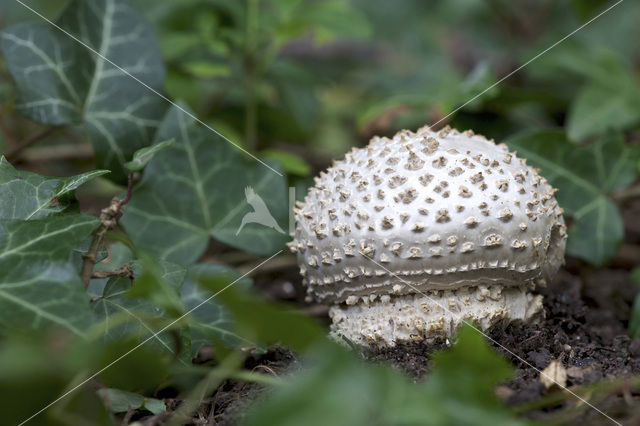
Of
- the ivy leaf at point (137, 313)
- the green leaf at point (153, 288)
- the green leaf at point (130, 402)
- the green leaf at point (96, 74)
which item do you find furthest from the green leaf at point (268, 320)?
the green leaf at point (96, 74)

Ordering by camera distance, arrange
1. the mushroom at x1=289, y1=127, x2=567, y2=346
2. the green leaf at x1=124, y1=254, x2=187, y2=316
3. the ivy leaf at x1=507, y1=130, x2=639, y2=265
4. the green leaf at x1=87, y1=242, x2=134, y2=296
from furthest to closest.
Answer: the ivy leaf at x1=507, y1=130, x2=639, y2=265 → the green leaf at x1=87, y1=242, x2=134, y2=296 → the mushroom at x1=289, y1=127, x2=567, y2=346 → the green leaf at x1=124, y1=254, x2=187, y2=316

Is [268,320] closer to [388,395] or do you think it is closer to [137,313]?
[388,395]

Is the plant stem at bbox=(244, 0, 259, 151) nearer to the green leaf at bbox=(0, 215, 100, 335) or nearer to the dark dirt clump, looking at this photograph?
the dark dirt clump

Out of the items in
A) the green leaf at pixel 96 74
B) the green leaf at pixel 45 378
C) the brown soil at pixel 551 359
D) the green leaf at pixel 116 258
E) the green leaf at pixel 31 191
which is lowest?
the brown soil at pixel 551 359

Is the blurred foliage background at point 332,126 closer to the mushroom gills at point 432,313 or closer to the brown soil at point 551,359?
the brown soil at point 551,359

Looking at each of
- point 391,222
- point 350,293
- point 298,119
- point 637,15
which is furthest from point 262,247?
point 637,15

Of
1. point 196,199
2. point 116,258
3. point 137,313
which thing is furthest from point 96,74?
point 137,313

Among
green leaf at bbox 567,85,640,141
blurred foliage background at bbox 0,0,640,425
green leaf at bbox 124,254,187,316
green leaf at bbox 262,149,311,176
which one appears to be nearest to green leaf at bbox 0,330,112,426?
blurred foliage background at bbox 0,0,640,425
